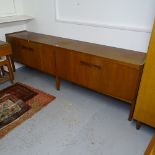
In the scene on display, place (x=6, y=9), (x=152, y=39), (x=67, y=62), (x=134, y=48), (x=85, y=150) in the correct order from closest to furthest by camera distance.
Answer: (x=152, y=39)
(x=85, y=150)
(x=134, y=48)
(x=67, y=62)
(x=6, y=9)

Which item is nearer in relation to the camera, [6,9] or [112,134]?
[112,134]

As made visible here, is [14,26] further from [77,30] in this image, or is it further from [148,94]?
[148,94]

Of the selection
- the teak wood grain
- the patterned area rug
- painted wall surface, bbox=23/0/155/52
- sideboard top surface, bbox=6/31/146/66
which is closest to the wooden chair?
the patterned area rug

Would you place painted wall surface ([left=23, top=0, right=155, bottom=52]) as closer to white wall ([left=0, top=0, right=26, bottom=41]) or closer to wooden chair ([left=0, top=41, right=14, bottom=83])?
white wall ([left=0, top=0, right=26, bottom=41])

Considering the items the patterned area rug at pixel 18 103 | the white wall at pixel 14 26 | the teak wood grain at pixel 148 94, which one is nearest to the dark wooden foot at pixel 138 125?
the teak wood grain at pixel 148 94

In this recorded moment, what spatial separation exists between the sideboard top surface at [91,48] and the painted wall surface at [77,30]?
0.25 feet

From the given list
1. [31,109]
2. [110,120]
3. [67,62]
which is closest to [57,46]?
[67,62]

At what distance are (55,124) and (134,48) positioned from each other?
1.26m

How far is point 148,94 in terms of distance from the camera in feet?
5.20

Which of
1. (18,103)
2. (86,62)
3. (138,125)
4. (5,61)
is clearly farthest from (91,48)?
(5,61)

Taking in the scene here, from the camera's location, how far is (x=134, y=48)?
2051 millimetres

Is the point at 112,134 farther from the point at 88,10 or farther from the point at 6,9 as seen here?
the point at 6,9

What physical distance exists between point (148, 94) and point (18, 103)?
5.03 feet

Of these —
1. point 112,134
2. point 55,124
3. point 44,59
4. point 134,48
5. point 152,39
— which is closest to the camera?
point 152,39
